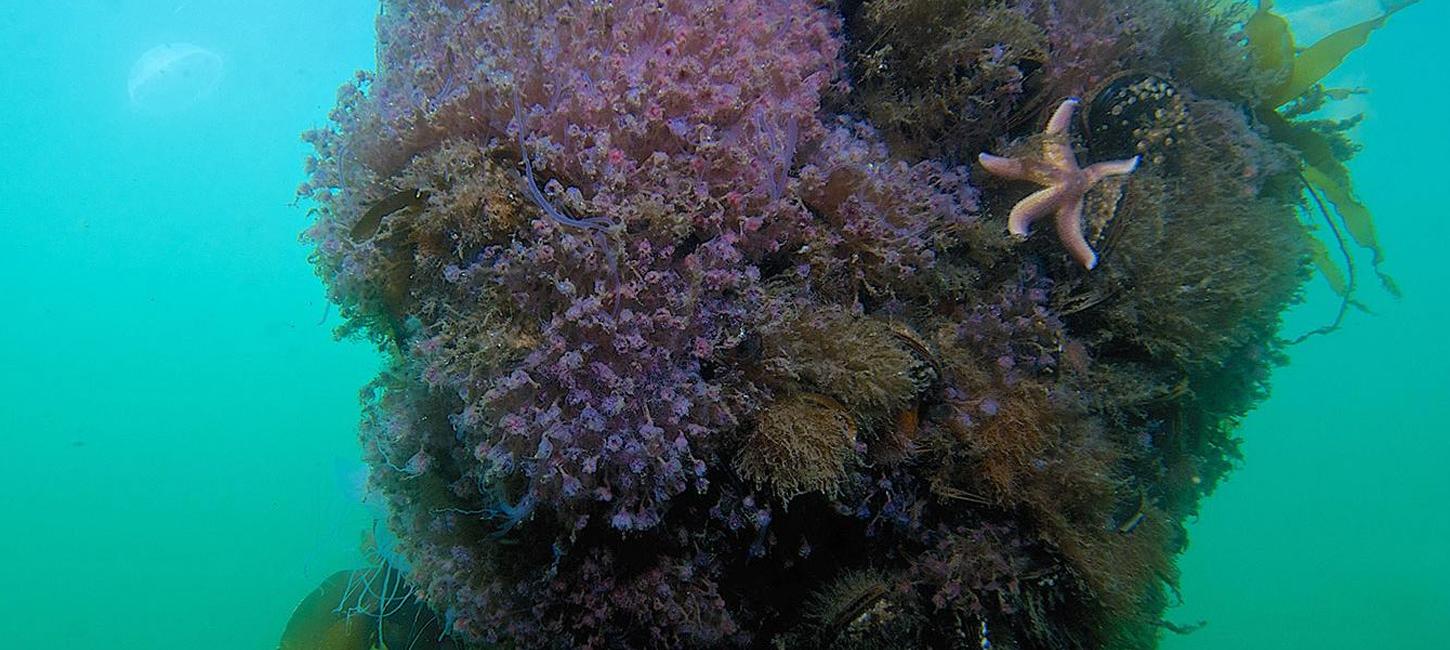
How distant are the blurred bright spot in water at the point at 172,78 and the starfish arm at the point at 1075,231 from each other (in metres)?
66.4

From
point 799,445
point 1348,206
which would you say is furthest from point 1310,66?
point 799,445

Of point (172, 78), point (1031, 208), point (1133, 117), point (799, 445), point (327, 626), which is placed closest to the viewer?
point (799, 445)

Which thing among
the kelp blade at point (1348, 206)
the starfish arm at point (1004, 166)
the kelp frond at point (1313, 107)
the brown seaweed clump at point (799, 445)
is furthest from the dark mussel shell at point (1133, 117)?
the brown seaweed clump at point (799, 445)

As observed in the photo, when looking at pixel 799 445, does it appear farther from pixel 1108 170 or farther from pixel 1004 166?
pixel 1108 170

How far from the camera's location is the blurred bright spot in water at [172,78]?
52656mm

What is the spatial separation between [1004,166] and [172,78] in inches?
2913

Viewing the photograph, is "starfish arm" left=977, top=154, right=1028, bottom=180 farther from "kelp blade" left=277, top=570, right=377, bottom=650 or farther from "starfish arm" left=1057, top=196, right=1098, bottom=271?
"kelp blade" left=277, top=570, right=377, bottom=650

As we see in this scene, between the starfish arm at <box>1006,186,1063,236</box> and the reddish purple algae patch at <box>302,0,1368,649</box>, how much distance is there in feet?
0.30

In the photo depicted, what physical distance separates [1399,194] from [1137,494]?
67339 mm

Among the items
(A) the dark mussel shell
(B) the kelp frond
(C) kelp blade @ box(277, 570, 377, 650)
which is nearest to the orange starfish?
(A) the dark mussel shell

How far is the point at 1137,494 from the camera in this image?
352 centimetres

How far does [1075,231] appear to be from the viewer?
134 inches

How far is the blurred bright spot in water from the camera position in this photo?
52656mm

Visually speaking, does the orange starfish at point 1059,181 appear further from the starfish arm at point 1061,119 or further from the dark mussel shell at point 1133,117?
the dark mussel shell at point 1133,117
